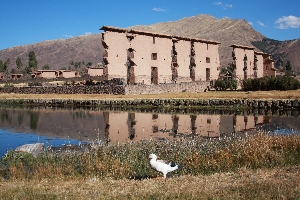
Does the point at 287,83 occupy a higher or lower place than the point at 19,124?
higher

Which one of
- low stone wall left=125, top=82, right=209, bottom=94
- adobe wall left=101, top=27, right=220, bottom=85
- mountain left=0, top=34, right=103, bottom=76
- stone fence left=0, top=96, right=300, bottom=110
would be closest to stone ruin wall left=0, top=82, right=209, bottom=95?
low stone wall left=125, top=82, right=209, bottom=94

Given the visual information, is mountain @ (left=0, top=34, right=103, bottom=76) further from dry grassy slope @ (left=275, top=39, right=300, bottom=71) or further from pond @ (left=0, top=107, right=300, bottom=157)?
pond @ (left=0, top=107, right=300, bottom=157)

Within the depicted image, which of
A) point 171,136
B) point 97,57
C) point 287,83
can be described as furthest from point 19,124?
point 97,57

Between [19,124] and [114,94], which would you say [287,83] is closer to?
[114,94]

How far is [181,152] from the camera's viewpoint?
12398 mm

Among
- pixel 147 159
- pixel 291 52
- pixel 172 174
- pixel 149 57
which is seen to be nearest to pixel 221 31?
pixel 291 52

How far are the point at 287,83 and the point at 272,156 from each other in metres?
A: 30.3

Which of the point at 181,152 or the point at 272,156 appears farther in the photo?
the point at 181,152

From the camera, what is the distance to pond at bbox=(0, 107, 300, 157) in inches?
725

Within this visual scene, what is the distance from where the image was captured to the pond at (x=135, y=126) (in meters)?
18.4

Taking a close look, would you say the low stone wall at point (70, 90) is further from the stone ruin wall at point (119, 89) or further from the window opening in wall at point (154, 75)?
the window opening in wall at point (154, 75)

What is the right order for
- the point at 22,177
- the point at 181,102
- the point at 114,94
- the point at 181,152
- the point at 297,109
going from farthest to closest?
the point at 114,94 → the point at 181,102 → the point at 297,109 → the point at 181,152 → the point at 22,177

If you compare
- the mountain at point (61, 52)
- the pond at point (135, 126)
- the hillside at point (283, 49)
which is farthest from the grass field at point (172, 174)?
the mountain at point (61, 52)

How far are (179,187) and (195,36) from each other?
150 m
